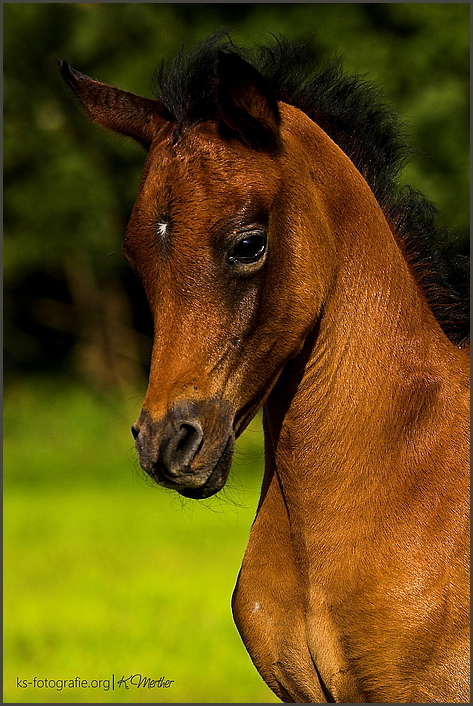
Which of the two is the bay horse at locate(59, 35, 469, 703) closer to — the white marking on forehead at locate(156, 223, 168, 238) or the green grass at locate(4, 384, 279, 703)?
the white marking on forehead at locate(156, 223, 168, 238)

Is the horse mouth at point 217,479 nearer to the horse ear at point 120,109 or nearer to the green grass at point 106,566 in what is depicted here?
the green grass at point 106,566

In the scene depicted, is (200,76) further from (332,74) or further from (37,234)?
(37,234)

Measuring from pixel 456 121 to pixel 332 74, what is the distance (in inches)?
475

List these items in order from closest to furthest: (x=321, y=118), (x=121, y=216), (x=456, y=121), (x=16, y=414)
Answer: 1. (x=321, y=118)
2. (x=456, y=121)
3. (x=16, y=414)
4. (x=121, y=216)

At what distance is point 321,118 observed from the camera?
12.1 feet

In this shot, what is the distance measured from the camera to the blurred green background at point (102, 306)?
9.88m

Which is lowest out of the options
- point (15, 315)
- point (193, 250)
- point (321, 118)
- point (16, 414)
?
point (16, 414)

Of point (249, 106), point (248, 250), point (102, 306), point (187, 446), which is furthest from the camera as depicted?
point (102, 306)

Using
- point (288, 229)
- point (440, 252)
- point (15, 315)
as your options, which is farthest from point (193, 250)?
point (15, 315)

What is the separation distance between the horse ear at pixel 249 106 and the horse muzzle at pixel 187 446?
0.94 m

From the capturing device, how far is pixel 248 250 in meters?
3.00

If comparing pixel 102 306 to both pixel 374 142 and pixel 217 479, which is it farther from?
pixel 217 479

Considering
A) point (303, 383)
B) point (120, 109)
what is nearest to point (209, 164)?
point (120, 109)

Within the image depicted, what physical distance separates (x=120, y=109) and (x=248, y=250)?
0.99 meters
